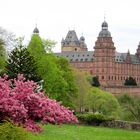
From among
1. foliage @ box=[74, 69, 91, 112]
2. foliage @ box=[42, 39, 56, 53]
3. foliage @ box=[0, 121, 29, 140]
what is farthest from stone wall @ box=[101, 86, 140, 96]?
foliage @ box=[0, 121, 29, 140]

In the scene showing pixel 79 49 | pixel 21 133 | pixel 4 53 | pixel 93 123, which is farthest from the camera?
pixel 79 49

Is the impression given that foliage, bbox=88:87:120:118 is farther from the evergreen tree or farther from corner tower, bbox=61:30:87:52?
corner tower, bbox=61:30:87:52

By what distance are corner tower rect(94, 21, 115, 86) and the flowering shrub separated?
143041mm

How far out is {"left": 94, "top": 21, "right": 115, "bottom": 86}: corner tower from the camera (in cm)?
15900

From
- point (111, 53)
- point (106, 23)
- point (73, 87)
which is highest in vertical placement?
point (106, 23)

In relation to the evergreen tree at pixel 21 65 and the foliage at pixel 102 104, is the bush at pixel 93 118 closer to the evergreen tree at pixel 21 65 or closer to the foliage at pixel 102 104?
the evergreen tree at pixel 21 65

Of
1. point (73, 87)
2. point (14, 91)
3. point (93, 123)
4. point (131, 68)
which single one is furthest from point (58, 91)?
point (131, 68)

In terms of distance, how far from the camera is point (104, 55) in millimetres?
159500

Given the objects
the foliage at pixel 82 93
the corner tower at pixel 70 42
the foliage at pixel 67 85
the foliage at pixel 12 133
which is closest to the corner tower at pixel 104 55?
the corner tower at pixel 70 42

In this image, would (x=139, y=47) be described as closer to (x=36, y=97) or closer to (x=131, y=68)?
(x=131, y=68)

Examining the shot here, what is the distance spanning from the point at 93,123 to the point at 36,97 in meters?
22.6

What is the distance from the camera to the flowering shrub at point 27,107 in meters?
14.8

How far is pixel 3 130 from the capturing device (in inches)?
518

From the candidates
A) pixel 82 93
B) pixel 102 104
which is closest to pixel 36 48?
pixel 82 93
